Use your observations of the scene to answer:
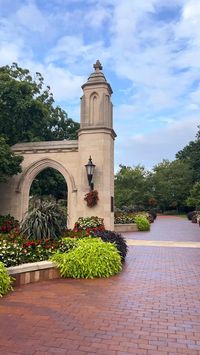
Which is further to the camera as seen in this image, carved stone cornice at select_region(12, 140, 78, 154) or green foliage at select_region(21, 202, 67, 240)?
carved stone cornice at select_region(12, 140, 78, 154)

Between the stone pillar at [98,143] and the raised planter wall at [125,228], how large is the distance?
14.3ft

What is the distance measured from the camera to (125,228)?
674 inches

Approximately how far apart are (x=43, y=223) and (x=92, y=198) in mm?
5149

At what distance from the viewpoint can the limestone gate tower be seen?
1244cm

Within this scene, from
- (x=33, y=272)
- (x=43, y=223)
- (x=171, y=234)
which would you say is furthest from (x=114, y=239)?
(x=171, y=234)

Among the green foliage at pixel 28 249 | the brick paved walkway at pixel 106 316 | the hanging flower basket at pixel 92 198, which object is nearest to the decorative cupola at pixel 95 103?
the hanging flower basket at pixel 92 198

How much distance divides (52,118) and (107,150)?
490 inches

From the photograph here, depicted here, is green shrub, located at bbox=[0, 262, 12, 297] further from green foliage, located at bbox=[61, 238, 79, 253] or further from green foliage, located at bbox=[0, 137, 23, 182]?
green foliage, located at bbox=[0, 137, 23, 182]

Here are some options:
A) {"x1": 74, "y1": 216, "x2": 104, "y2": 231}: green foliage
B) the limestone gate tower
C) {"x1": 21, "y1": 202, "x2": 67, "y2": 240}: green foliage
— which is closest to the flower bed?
{"x1": 21, "y1": 202, "x2": 67, "y2": 240}: green foliage

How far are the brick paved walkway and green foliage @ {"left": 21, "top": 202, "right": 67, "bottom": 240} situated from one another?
1.46 m

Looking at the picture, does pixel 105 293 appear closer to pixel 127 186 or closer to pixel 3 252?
pixel 3 252

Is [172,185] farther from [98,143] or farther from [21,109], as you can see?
[98,143]

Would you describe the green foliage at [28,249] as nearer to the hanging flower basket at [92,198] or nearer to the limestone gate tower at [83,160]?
the hanging flower basket at [92,198]

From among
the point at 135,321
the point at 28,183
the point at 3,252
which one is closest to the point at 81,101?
the point at 28,183
